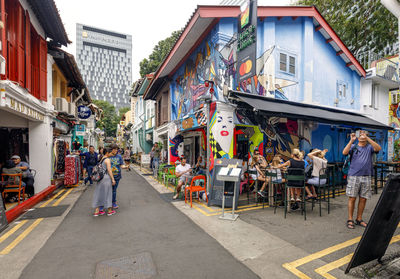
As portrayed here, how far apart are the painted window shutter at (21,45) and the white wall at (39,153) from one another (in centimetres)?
212

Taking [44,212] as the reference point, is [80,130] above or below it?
above

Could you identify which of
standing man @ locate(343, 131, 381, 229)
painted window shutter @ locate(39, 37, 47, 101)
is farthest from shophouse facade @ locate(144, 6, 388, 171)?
painted window shutter @ locate(39, 37, 47, 101)

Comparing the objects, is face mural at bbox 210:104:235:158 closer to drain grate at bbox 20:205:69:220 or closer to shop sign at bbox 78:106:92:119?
drain grate at bbox 20:205:69:220

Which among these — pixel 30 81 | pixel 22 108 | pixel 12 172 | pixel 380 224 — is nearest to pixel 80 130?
pixel 30 81

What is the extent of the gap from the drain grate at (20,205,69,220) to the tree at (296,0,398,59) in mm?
20093

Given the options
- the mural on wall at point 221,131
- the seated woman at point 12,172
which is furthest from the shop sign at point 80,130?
the mural on wall at point 221,131

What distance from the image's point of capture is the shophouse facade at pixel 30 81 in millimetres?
5502

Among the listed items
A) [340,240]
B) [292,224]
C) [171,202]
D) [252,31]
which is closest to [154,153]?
[171,202]

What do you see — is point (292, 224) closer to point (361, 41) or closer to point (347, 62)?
point (347, 62)

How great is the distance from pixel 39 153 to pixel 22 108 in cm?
252

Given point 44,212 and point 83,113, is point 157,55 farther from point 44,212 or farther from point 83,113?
point 44,212

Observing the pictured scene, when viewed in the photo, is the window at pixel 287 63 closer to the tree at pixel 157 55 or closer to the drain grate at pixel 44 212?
the drain grate at pixel 44 212

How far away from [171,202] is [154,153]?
312 inches

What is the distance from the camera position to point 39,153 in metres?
7.62
